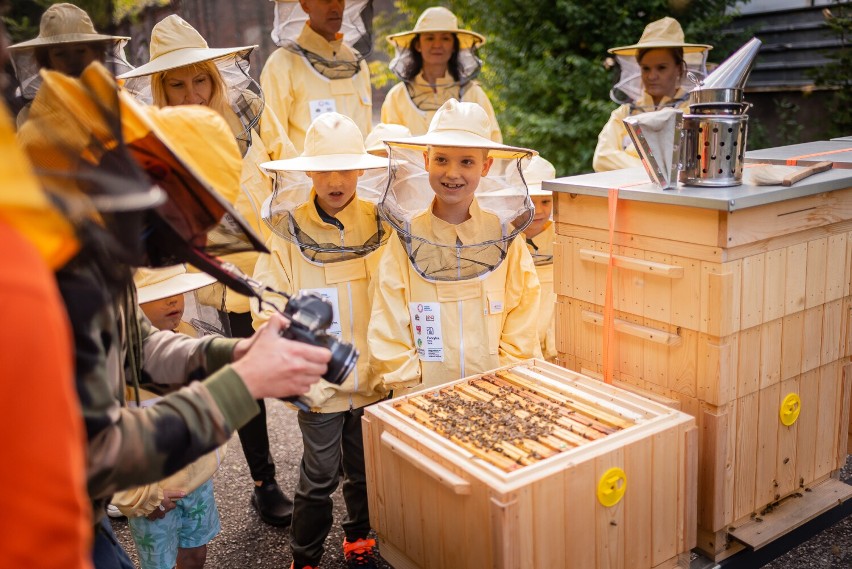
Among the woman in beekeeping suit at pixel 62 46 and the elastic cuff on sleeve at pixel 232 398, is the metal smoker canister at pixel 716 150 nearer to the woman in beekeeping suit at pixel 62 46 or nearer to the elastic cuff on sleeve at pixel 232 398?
the elastic cuff on sleeve at pixel 232 398

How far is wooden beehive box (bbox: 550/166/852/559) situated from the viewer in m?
2.17

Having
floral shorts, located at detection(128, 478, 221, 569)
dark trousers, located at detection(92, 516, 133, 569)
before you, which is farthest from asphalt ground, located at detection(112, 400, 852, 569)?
dark trousers, located at detection(92, 516, 133, 569)

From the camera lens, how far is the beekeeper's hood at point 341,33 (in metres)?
4.45

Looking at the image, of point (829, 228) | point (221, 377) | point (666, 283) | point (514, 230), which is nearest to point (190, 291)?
point (514, 230)

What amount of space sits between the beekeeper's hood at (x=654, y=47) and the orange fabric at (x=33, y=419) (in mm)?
4295

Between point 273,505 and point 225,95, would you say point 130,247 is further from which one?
point 273,505

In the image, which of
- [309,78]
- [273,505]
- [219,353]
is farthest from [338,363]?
[309,78]

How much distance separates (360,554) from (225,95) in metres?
2.11

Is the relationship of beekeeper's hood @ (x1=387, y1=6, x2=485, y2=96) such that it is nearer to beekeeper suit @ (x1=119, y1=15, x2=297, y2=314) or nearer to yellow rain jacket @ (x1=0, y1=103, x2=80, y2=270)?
beekeeper suit @ (x1=119, y1=15, x2=297, y2=314)

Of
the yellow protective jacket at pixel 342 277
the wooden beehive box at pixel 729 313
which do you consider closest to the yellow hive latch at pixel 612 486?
the wooden beehive box at pixel 729 313

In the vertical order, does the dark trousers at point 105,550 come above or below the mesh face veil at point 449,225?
below

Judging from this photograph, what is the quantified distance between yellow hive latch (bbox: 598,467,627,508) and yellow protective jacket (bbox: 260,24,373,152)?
10.0 ft

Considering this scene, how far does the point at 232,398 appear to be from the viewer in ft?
4.61

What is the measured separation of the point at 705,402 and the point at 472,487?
0.82 metres
